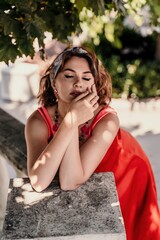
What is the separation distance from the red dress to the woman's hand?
9.7 inches

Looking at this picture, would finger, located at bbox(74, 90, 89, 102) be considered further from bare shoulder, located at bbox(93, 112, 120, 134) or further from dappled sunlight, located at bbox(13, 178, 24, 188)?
dappled sunlight, located at bbox(13, 178, 24, 188)

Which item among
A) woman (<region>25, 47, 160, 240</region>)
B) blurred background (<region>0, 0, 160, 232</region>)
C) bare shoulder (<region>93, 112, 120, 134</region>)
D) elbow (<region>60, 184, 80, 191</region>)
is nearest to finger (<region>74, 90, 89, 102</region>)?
woman (<region>25, 47, 160, 240</region>)

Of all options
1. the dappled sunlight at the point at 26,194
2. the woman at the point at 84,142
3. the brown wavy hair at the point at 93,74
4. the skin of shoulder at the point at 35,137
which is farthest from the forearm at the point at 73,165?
the brown wavy hair at the point at 93,74

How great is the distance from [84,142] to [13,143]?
1.14m

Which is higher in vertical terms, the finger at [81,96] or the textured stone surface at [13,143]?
the finger at [81,96]

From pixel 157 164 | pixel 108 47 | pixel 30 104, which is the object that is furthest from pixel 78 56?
pixel 108 47

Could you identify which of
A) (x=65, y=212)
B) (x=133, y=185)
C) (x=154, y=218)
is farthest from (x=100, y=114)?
(x=65, y=212)

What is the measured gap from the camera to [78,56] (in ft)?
7.84

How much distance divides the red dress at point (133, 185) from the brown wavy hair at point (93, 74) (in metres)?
0.12

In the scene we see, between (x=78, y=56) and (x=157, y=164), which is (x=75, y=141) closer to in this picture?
(x=78, y=56)

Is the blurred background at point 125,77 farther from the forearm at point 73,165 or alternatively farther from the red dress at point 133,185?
the forearm at point 73,165

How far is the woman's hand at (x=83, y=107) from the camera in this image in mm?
2092

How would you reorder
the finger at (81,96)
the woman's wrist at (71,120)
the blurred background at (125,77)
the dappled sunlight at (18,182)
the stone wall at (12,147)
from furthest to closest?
1. the blurred background at (125,77)
2. the stone wall at (12,147)
3. the finger at (81,96)
4. the woman's wrist at (71,120)
5. the dappled sunlight at (18,182)

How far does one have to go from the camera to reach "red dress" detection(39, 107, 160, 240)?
2.48 metres
